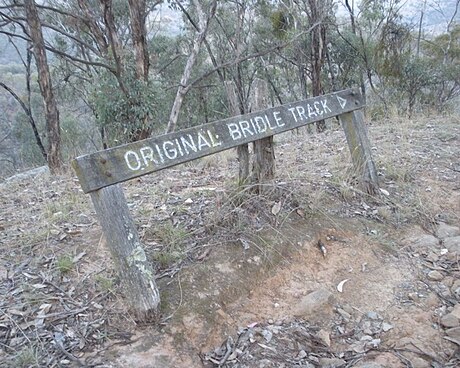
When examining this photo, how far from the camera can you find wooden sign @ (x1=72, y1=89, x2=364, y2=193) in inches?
81.7

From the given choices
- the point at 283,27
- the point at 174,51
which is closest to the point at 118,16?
the point at 174,51

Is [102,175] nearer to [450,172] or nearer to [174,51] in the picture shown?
[450,172]

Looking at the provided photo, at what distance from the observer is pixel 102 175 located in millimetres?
2084

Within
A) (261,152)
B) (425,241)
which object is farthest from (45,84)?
(425,241)

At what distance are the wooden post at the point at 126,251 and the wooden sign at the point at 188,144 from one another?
89 mm

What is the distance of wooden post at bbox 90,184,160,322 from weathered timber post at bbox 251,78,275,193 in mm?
1223

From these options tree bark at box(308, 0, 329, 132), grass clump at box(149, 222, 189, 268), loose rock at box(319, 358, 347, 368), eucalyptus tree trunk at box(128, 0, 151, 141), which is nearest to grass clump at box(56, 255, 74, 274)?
grass clump at box(149, 222, 189, 268)

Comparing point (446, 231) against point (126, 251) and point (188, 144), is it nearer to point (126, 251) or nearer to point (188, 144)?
point (188, 144)

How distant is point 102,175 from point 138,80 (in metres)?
6.86

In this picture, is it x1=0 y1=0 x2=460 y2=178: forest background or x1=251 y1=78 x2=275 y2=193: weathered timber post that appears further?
x1=0 y1=0 x2=460 y2=178: forest background

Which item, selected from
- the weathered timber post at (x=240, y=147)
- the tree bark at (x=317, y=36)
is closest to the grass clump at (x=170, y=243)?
the weathered timber post at (x=240, y=147)

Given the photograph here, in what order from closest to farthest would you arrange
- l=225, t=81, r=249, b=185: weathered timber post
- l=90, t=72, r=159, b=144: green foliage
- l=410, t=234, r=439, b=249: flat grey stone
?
l=225, t=81, r=249, b=185: weathered timber post < l=410, t=234, r=439, b=249: flat grey stone < l=90, t=72, r=159, b=144: green foliage

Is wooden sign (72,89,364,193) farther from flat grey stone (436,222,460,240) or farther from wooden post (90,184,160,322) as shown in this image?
flat grey stone (436,222,460,240)

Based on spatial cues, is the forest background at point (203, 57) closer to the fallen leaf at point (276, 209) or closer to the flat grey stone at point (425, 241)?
the flat grey stone at point (425, 241)
